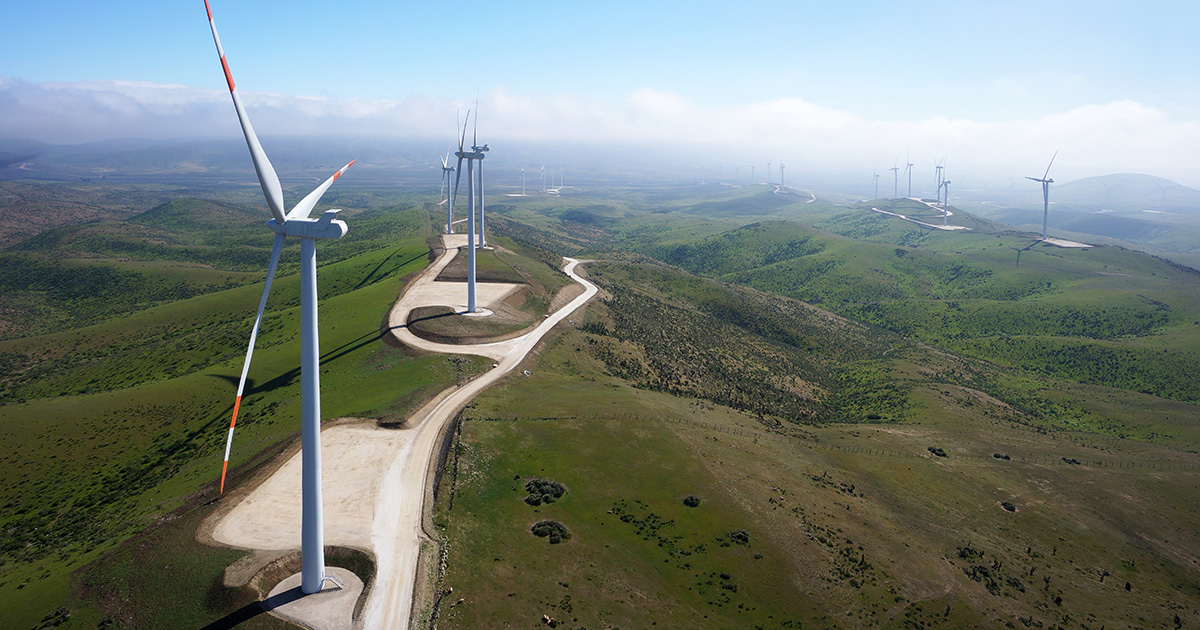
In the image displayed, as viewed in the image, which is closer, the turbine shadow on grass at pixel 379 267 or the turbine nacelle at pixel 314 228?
the turbine nacelle at pixel 314 228

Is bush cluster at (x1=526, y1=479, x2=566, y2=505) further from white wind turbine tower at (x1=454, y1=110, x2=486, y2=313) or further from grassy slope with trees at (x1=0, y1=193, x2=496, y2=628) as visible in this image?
white wind turbine tower at (x1=454, y1=110, x2=486, y2=313)

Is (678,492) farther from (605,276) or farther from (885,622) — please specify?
(605,276)

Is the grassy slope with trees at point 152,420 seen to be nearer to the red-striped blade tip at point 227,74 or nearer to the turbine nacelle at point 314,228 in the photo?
the turbine nacelle at point 314,228

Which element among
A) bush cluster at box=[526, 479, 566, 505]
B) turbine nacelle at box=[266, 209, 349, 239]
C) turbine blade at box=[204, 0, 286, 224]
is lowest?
bush cluster at box=[526, 479, 566, 505]

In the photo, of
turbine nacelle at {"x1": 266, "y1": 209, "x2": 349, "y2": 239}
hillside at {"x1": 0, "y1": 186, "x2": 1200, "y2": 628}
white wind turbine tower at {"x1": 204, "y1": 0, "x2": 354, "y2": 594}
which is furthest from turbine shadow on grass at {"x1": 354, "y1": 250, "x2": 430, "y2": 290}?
turbine nacelle at {"x1": 266, "y1": 209, "x2": 349, "y2": 239}

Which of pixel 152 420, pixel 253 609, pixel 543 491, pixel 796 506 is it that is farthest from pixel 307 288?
pixel 152 420

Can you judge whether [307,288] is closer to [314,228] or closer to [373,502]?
[314,228]

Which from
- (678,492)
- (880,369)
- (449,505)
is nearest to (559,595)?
(449,505)

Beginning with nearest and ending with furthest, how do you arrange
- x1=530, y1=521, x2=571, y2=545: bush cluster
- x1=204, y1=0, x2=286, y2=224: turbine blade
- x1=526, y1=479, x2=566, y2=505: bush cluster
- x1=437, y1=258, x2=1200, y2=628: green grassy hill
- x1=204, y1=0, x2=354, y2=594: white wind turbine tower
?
x1=204, y1=0, x2=286, y2=224: turbine blade < x1=204, y1=0, x2=354, y2=594: white wind turbine tower < x1=437, y1=258, x2=1200, y2=628: green grassy hill < x1=530, y1=521, x2=571, y2=545: bush cluster < x1=526, y1=479, x2=566, y2=505: bush cluster

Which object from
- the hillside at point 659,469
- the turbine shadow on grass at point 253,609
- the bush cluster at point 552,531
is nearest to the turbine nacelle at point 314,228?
the turbine shadow on grass at point 253,609
